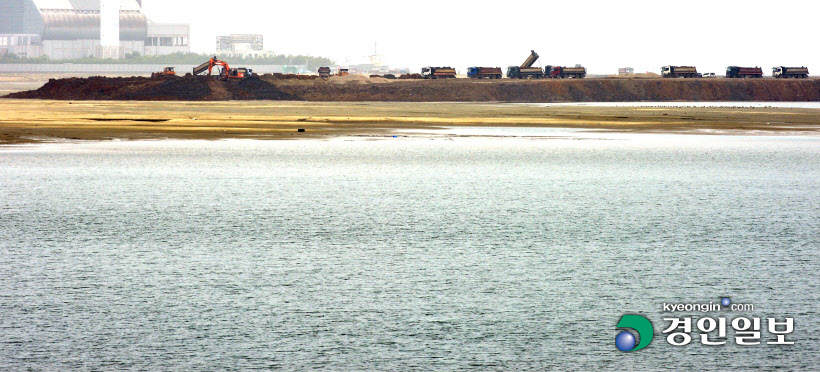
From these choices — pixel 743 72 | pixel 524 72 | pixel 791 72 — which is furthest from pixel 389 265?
pixel 791 72

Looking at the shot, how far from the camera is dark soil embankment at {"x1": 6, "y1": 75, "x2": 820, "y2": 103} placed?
95.4m

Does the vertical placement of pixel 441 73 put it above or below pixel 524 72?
below

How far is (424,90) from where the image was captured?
10444 centimetres

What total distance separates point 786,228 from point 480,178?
8.56m

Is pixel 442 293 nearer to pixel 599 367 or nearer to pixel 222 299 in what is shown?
pixel 222 299

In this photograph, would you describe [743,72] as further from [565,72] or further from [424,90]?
[424,90]

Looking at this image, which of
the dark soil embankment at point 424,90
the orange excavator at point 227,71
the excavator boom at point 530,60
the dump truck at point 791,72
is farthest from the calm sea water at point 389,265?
the dump truck at point 791,72

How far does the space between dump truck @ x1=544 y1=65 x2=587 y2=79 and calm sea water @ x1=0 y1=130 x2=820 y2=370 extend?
325 ft

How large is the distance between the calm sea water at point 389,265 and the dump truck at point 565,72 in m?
99.0

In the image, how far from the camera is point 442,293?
9.06 meters

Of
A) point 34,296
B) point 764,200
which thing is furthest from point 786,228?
point 34,296

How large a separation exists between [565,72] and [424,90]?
2509cm

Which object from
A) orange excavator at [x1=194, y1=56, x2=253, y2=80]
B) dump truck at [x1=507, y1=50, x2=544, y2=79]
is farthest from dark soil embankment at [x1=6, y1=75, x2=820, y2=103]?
dump truck at [x1=507, y1=50, x2=544, y2=79]

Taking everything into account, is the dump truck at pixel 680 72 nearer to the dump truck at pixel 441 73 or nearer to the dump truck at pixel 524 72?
the dump truck at pixel 524 72
